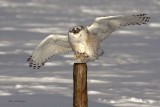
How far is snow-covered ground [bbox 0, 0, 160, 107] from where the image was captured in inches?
443

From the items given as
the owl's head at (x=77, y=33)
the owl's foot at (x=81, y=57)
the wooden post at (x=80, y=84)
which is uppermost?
the owl's head at (x=77, y=33)

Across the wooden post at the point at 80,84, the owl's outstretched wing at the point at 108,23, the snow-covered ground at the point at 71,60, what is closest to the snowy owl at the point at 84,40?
the owl's outstretched wing at the point at 108,23

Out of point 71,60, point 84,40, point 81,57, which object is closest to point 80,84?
point 81,57

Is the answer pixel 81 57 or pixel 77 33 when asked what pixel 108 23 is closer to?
pixel 81 57

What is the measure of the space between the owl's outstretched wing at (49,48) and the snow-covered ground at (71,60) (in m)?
1.12

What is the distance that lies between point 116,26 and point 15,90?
2737 millimetres

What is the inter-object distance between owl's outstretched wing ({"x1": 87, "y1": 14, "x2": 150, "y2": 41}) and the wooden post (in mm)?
622

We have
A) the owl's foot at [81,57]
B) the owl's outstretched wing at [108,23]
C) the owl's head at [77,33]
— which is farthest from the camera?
the owl's outstretched wing at [108,23]

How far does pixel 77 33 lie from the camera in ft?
28.1

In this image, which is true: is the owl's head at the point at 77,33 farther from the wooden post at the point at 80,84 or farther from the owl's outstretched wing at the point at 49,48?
the owl's outstretched wing at the point at 49,48

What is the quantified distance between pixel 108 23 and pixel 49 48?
76 cm

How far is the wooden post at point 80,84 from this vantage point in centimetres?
868

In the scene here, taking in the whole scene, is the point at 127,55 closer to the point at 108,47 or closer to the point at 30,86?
the point at 108,47

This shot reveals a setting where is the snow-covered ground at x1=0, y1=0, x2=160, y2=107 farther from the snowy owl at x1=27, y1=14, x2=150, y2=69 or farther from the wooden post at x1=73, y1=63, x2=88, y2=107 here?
the wooden post at x1=73, y1=63, x2=88, y2=107
